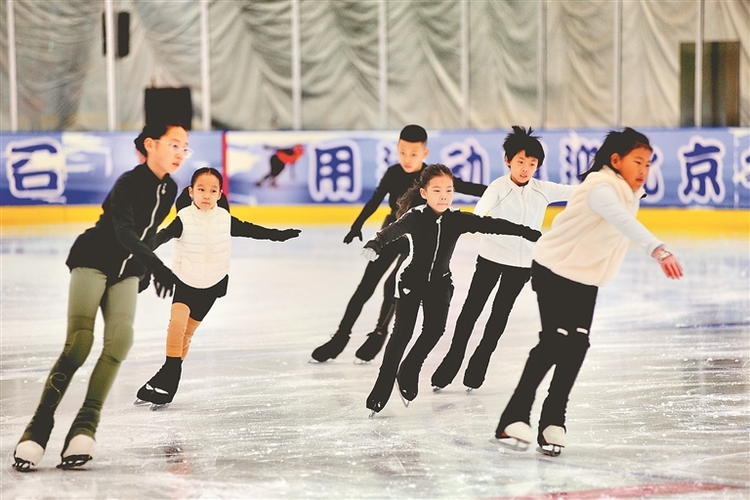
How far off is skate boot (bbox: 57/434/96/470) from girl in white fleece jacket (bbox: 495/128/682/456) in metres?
1.50

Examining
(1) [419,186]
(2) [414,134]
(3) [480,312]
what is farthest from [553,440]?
(2) [414,134]

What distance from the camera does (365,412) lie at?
4.78 meters

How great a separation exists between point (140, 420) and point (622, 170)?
2190mm

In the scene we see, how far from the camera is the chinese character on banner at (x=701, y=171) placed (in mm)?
12484

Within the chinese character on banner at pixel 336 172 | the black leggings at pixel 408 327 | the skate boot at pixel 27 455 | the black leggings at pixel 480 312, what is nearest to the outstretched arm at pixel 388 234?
the black leggings at pixel 408 327

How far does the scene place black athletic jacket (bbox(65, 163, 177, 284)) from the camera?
3852mm

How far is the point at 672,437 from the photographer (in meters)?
4.30

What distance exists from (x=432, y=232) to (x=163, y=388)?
1.37 metres

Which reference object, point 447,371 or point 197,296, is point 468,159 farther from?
point 197,296

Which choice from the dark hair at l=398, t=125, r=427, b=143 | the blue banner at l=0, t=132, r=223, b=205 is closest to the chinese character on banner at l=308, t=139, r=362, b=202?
the blue banner at l=0, t=132, r=223, b=205

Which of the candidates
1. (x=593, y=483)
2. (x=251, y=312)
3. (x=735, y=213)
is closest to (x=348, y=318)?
(x=251, y=312)

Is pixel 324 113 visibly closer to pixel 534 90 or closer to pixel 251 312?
pixel 534 90

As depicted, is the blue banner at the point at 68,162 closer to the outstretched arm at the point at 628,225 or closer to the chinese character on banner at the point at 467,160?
the chinese character on banner at the point at 467,160

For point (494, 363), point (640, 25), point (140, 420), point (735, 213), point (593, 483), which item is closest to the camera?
point (593, 483)
